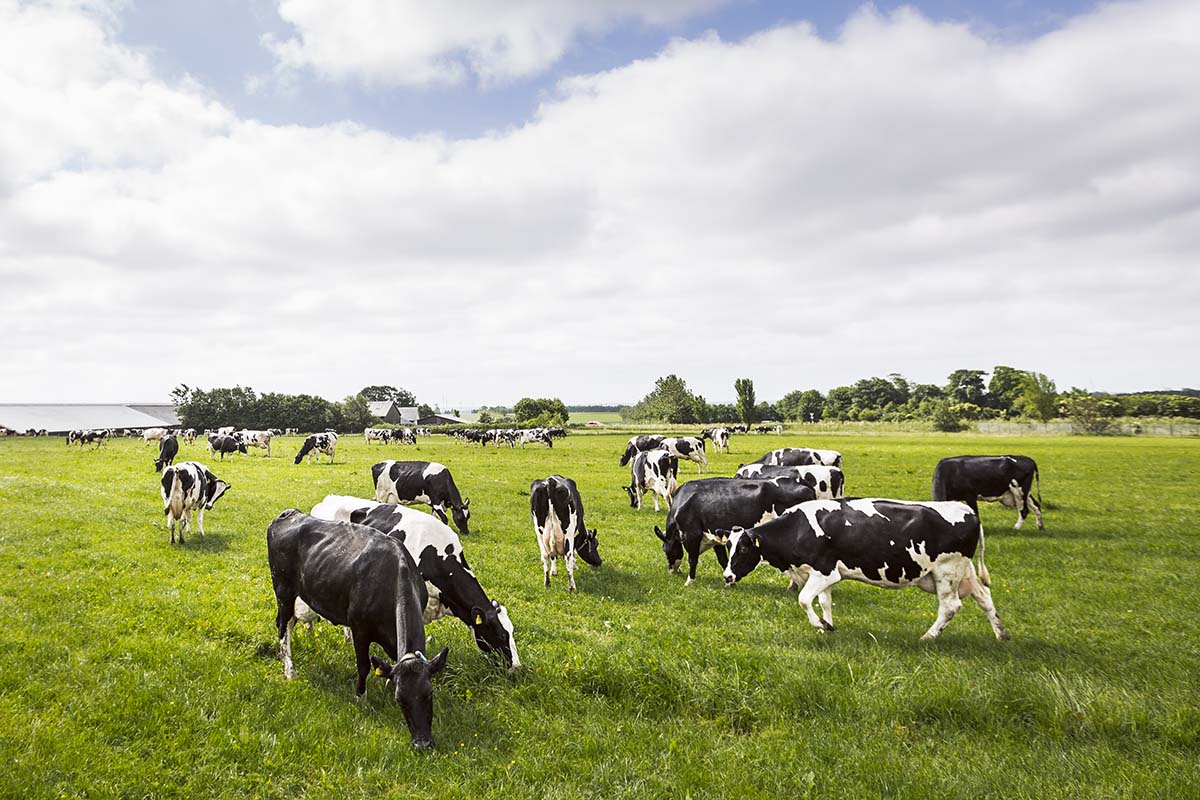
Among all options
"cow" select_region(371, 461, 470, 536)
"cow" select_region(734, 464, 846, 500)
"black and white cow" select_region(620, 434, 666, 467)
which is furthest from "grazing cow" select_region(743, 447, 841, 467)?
"cow" select_region(371, 461, 470, 536)

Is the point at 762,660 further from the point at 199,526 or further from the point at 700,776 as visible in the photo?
the point at 199,526

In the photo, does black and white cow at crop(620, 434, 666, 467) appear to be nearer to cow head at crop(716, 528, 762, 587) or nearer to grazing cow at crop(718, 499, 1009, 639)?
cow head at crop(716, 528, 762, 587)

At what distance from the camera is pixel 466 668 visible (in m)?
7.15

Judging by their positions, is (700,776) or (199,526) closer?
(700,776)

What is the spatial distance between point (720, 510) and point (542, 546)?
3738 millimetres

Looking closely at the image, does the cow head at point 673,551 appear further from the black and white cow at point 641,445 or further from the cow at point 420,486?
the black and white cow at point 641,445

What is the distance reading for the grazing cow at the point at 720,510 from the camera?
12000 mm

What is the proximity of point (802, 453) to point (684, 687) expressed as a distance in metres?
19.1

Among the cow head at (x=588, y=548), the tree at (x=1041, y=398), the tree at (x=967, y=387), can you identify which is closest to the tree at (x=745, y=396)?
the tree at (x=1041, y=398)

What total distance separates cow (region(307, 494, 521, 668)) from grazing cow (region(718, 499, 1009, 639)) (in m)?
4.62

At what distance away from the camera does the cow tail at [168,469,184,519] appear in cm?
1379

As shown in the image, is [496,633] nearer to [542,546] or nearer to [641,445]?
[542,546]

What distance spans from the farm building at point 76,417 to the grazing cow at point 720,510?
398 ft

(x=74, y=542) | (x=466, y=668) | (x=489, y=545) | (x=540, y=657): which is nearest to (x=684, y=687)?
(x=540, y=657)
